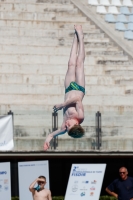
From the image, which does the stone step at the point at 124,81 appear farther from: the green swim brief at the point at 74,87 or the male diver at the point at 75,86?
the green swim brief at the point at 74,87

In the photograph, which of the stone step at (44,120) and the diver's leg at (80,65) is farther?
the stone step at (44,120)

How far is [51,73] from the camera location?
1029 inches

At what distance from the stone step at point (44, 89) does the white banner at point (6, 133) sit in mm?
2661

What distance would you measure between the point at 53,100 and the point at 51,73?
Answer: 55.0 inches

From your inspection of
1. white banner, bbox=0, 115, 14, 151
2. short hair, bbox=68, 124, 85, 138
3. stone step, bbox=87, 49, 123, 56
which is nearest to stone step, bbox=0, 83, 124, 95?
stone step, bbox=87, 49, 123, 56

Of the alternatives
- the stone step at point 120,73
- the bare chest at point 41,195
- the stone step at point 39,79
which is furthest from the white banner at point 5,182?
the stone step at point 120,73

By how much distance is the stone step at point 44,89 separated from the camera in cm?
2506

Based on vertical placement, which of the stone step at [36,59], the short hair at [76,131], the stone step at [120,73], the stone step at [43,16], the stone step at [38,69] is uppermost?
the stone step at [43,16]

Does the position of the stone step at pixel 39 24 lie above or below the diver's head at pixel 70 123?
above

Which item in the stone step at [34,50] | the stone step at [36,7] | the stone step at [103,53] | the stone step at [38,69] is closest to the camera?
the stone step at [38,69]

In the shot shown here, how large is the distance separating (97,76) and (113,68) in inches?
40.3

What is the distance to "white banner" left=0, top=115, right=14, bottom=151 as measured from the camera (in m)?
22.3

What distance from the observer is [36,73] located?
85.6 feet

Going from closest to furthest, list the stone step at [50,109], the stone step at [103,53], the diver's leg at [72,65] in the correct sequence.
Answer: the diver's leg at [72,65], the stone step at [50,109], the stone step at [103,53]
